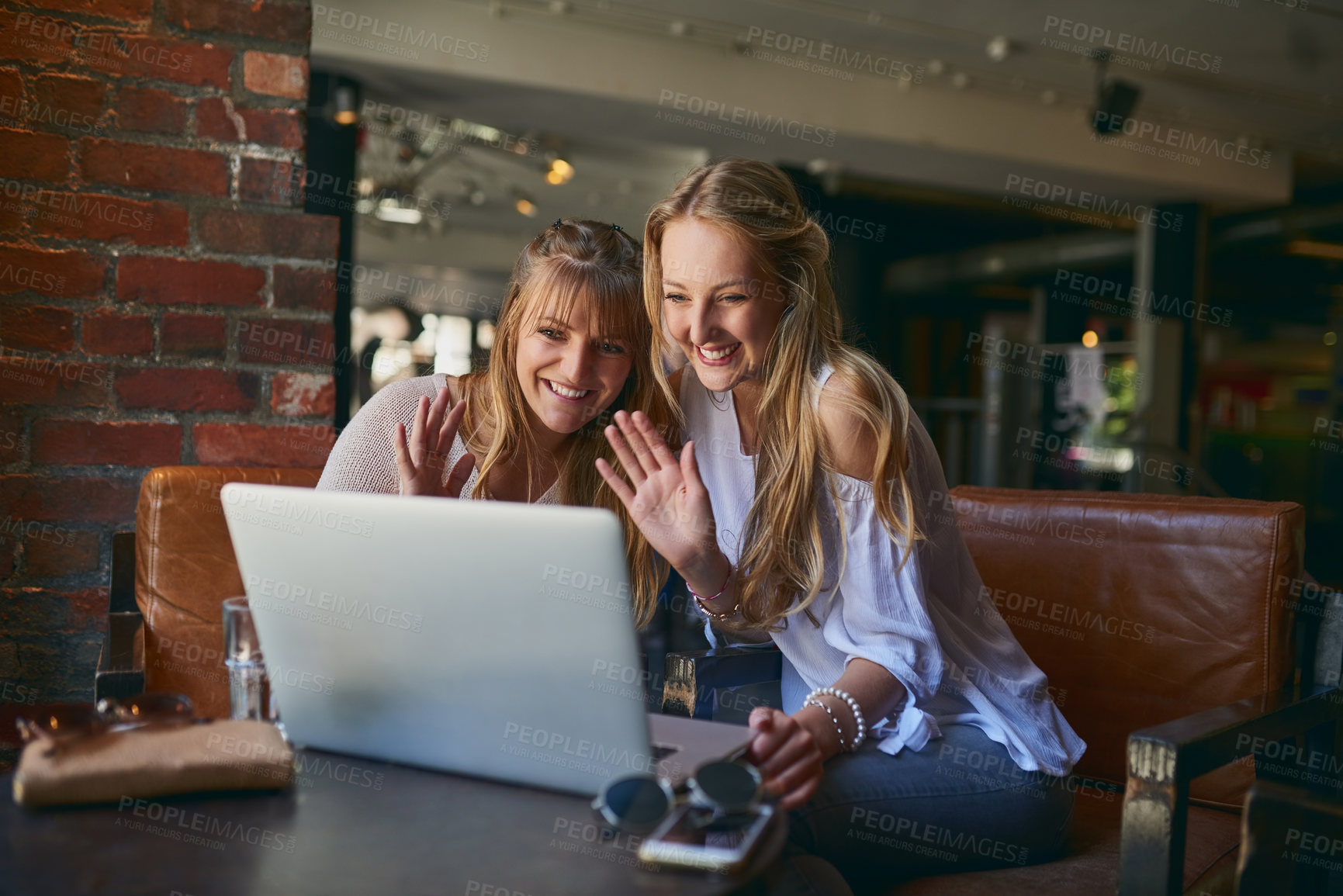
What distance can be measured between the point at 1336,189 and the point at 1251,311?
5.02 m

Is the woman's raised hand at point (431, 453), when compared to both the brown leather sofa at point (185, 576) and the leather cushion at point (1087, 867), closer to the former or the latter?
the brown leather sofa at point (185, 576)

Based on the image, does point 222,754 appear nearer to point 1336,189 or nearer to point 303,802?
point 303,802

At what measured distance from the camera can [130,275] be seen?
1690mm

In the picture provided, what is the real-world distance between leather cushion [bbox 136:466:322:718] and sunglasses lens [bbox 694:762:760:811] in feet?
3.40

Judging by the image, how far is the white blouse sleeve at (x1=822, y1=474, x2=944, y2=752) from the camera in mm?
1301

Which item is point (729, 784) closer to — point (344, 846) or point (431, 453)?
point (344, 846)

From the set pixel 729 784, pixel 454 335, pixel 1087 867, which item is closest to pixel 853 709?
pixel 1087 867

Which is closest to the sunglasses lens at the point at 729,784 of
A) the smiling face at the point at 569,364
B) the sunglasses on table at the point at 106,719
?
the sunglasses on table at the point at 106,719

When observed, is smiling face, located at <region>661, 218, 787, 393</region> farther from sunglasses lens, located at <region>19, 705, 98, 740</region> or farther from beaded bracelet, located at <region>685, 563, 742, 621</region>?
sunglasses lens, located at <region>19, 705, 98, 740</region>

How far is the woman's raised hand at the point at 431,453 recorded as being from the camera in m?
1.46

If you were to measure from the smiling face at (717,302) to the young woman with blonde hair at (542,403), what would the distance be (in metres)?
0.14

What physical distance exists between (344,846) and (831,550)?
2.67 feet

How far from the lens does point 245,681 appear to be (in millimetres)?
1065

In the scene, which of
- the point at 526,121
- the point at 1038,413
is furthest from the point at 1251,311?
the point at 526,121
